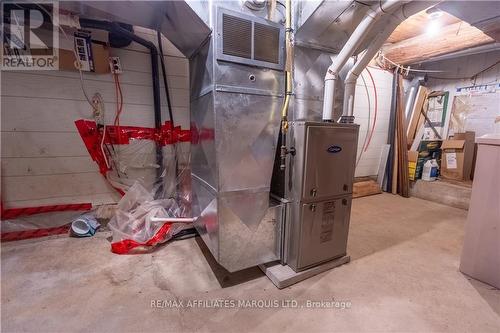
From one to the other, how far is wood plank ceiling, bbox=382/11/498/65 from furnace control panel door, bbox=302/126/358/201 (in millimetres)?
2549

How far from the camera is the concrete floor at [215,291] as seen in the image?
1392 millimetres

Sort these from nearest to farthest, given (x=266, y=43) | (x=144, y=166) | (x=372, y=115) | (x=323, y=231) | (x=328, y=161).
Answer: (x=266, y=43) < (x=328, y=161) < (x=323, y=231) < (x=144, y=166) < (x=372, y=115)

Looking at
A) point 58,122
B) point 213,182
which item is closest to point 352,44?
point 213,182

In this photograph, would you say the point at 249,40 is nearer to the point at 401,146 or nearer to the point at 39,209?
the point at 39,209

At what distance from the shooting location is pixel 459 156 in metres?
3.78

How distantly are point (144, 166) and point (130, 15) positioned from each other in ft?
4.89

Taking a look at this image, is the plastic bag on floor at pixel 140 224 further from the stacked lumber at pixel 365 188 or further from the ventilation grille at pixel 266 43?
the stacked lumber at pixel 365 188

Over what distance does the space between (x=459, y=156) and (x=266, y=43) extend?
13.4 feet

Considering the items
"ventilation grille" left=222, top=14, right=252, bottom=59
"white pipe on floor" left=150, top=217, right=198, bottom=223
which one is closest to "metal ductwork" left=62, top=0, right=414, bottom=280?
"ventilation grille" left=222, top=14, right=252, bottom=59

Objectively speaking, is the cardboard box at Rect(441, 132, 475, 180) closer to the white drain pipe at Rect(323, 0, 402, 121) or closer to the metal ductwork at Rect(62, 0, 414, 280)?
the metal ductwork at Rect(62, 0, 414, 280)

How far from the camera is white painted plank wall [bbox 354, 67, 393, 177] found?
416 centimetres

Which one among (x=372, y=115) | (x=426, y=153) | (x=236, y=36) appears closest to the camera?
(x=236, y=36)

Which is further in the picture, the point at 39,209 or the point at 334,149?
the point at 39,209

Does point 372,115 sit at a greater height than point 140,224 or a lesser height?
greater
